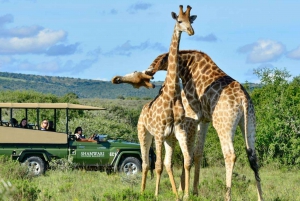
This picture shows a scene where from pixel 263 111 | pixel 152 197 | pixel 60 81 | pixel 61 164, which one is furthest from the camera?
pixel 60 81

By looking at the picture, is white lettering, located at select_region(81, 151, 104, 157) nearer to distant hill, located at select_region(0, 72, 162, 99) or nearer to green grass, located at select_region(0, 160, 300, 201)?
green grass, located at select_region(0, 160, 300, 201)

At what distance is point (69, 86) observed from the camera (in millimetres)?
111562

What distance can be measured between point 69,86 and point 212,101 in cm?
10275

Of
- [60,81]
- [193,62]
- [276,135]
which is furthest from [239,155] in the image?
[60,81]

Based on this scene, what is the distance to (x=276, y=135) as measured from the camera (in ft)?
61.6

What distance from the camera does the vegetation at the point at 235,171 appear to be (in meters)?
10.7

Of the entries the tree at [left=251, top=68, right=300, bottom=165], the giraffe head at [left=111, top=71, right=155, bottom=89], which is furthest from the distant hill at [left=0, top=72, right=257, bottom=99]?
the giraffe head at [left=111, top=71, right=155, bottom=89]

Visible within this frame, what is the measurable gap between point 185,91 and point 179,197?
6.27 ft

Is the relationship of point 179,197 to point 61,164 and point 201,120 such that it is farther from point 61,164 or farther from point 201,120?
point 61,164

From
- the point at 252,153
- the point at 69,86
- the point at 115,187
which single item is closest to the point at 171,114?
the point at 252,153

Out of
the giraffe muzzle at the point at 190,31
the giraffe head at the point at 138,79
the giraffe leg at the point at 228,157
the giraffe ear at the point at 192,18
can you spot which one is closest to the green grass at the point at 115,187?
the giraffe leg at the point at 228,157

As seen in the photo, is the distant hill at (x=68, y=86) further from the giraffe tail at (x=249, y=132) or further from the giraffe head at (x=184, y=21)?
the giraffe tail at (x=249, y=132)

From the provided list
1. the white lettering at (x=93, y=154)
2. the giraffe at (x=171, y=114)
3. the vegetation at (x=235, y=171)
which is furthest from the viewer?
the white lettering at (x=93, y=154)

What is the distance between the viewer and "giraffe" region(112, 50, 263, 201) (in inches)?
378
